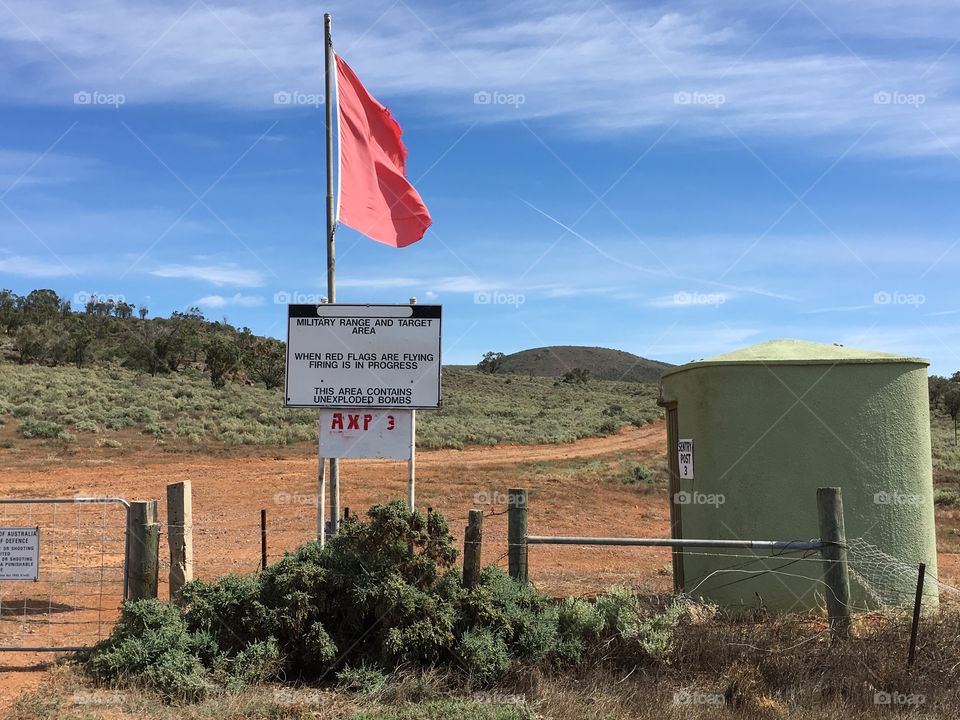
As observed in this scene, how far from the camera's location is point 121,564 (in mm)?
11797

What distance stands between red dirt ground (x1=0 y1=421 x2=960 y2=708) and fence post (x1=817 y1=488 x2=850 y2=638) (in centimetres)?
233

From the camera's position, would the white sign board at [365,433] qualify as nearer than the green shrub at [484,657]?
No

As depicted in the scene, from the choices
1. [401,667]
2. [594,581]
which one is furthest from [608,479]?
[401,667]

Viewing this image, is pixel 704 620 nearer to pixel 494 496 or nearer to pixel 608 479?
pixel 494 496

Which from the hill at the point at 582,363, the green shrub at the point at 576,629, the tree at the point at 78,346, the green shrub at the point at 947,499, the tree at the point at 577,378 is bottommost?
the green shrub at the point at 576,629

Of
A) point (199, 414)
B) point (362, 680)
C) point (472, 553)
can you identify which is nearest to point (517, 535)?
point (472, 553)

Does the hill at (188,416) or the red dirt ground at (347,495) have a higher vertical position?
the hill at (188,416)

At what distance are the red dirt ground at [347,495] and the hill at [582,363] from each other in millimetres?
118878

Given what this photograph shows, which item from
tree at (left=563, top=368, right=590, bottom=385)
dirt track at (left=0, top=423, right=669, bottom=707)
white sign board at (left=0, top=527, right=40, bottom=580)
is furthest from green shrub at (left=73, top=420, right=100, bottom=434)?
tree at (left=563, top=368, right=590, bottom=385)

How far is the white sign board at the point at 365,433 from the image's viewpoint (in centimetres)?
904

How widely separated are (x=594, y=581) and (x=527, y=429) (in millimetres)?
29097

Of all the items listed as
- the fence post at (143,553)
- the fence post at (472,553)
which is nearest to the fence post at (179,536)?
the fence post at (143,553)

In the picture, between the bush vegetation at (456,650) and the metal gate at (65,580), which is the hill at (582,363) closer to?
the metal gate at (65,580)

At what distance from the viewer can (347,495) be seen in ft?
65.1
